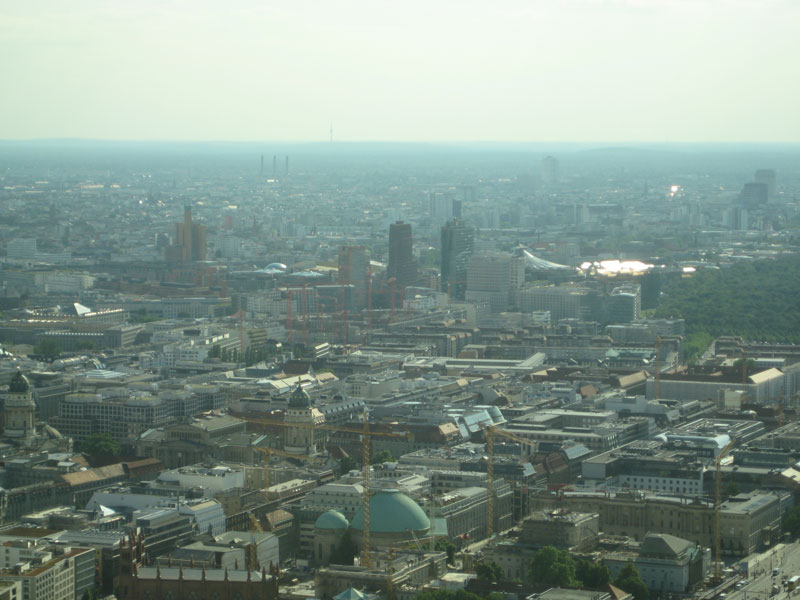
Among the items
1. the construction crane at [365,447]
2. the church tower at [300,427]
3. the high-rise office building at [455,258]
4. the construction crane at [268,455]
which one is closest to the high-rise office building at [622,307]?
the high-rise office building at [455,258]

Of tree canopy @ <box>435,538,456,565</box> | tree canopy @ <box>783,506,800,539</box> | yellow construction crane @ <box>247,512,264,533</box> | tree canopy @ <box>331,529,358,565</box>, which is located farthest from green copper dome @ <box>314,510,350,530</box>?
tree canopy @ <box>783,506,800,539</box>

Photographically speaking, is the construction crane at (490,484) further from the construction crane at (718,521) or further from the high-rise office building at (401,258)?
the high-rise office building at (401,258)

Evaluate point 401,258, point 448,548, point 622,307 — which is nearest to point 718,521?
point 448,548

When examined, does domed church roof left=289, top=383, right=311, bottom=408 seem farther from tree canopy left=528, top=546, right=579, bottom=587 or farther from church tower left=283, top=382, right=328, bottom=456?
tree canopy left=528, top=546, right=579, bottom=587

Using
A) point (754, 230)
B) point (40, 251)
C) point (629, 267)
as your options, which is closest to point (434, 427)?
point (629, 267)

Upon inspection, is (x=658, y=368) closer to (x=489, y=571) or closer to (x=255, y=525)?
(x=255, y=525)

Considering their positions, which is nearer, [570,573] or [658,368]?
[570,573]

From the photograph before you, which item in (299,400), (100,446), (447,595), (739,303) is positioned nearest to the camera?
(447,595)
